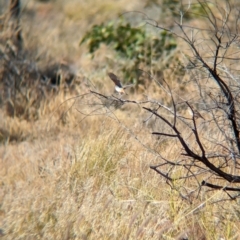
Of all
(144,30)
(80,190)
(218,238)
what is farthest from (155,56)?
(218,238)

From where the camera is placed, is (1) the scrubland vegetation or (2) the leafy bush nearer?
(1) the scrubland vegetation

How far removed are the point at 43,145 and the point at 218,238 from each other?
Answer: 2850 millimetres

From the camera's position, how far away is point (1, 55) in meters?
9.02

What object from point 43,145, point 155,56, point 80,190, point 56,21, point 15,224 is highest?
point 56,21

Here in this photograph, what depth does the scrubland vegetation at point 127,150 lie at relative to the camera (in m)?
5.03

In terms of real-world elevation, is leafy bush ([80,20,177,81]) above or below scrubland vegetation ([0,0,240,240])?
above

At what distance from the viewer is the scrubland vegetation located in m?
5.03

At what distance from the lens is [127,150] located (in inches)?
238

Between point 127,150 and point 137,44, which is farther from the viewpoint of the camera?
point 137,44

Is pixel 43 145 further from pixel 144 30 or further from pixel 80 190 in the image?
pixel 144 30

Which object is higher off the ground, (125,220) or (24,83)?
(24,83)

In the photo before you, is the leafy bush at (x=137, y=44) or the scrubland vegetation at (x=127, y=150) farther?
the leafy bush at (x=137, y=44)

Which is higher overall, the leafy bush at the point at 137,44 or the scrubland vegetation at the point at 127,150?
the leafy bush at the point at 137,44

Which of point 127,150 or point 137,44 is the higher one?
point 137,44
